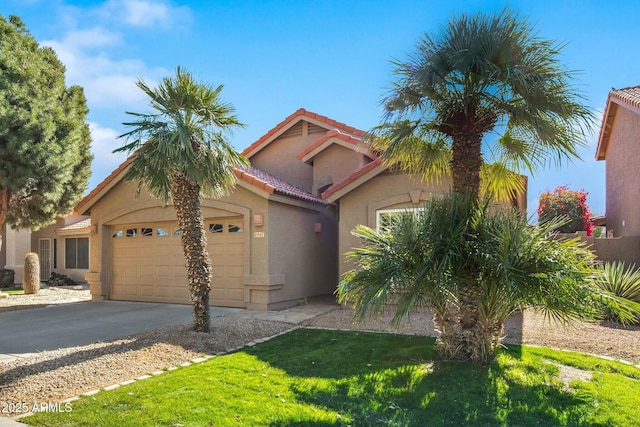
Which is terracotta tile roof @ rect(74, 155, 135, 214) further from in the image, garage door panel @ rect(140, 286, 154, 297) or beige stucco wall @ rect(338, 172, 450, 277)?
Answer: beige stucco wall @ rect(338, 172, 450, 277)

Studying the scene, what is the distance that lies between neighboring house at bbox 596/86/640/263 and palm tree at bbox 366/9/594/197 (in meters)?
7.24

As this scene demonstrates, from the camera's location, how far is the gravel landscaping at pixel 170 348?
244 inches

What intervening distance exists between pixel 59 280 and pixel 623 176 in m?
26.4

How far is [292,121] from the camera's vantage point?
59.2 feet

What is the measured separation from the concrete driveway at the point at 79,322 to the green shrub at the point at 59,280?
903 cm

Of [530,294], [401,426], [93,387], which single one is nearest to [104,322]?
[93,387]

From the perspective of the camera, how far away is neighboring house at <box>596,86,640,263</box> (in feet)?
42.9

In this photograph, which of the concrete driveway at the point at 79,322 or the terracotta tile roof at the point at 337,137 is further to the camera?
the terracotta tile roof at the point at 337,137

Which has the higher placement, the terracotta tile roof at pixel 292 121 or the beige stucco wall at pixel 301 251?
the terracotta tile roof at pixel 292 121

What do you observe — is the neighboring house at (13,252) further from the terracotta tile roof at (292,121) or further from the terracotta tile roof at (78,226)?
the terracotta tile roof at (292,121)

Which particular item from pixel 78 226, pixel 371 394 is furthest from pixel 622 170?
pixel 78 226

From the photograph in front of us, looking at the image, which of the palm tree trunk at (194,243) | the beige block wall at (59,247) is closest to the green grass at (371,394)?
the palm tree trunk at (194,243)

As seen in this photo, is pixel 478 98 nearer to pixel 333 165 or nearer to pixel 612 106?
pixel 333 165

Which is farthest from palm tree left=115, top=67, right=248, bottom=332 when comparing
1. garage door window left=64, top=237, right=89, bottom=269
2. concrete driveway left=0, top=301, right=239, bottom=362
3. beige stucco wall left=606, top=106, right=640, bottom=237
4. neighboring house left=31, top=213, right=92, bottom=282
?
garage door window left=64, top=237, right=89, bottom=269
